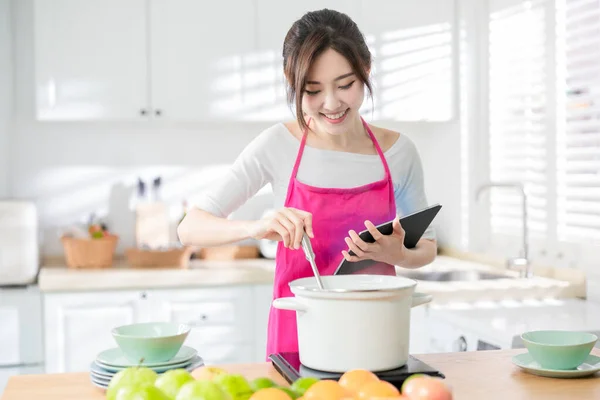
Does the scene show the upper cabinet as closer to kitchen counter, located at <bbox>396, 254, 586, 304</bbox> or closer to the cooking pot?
kitchen counter, located at <bbox>396, 254, 586, 304</bbox>

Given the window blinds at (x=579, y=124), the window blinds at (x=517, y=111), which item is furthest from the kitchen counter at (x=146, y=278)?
the window blinds at (x=579, y=124)

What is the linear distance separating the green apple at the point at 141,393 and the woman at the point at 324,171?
2.57 feet

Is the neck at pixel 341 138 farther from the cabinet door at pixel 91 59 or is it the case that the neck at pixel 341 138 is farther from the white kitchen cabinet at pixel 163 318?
the cabinet door at pixel 91 59

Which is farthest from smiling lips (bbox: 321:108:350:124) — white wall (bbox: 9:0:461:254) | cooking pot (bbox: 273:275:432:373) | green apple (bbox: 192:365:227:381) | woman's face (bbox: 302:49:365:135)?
white wall (bbox: 9:0:461:254)

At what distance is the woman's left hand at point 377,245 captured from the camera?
1712 millimetres

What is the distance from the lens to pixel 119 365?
1.48m

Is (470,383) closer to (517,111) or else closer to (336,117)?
(336,117)

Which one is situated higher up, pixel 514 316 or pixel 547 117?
pixel 547 117

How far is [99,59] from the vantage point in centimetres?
388

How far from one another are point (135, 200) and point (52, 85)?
2.51ft

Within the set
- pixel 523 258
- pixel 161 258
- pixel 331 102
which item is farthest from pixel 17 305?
pixel 331 102

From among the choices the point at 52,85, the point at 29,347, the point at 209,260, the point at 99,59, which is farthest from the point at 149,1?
the point at 29,347

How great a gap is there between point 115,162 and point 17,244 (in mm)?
816

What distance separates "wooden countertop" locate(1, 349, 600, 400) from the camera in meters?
1.43
